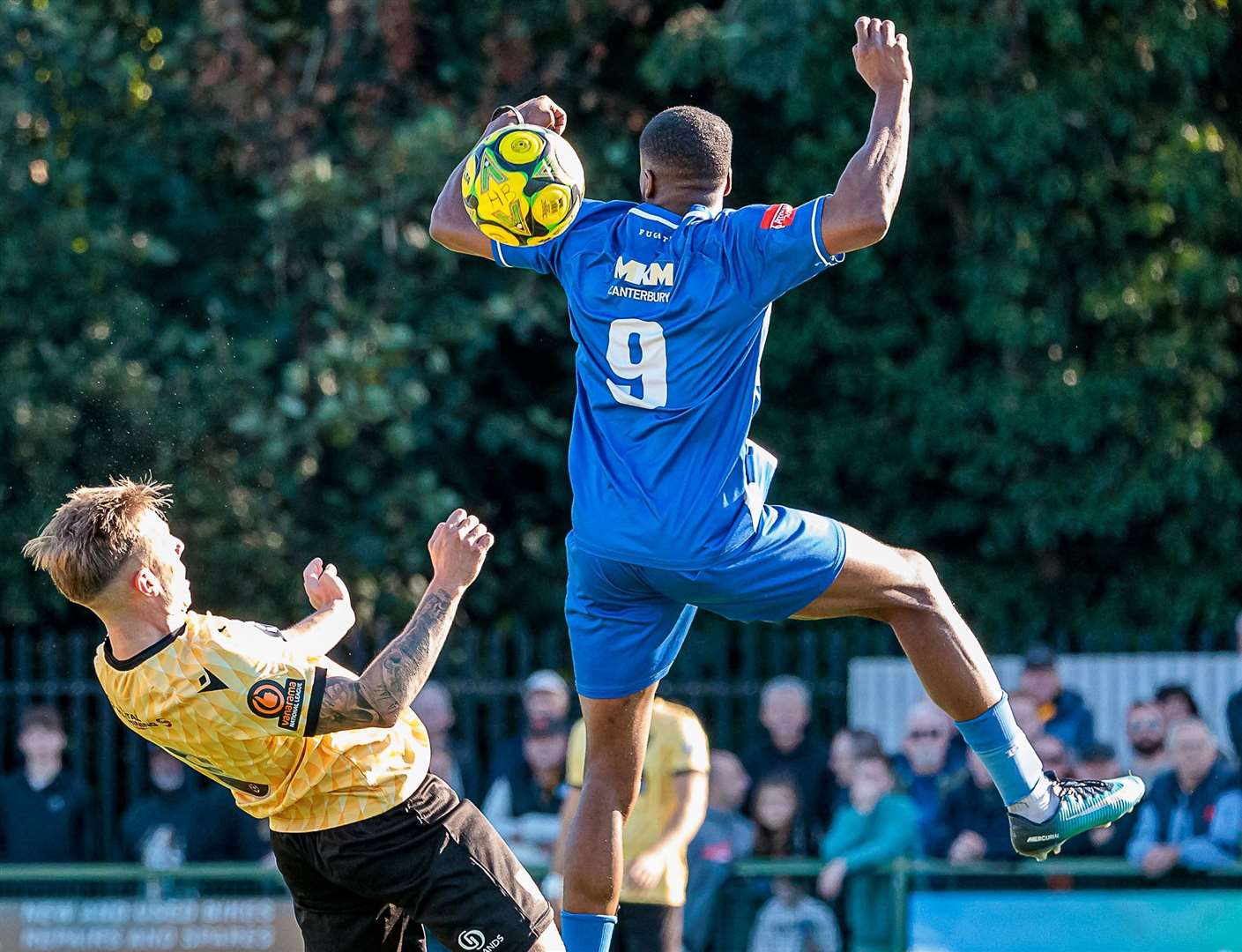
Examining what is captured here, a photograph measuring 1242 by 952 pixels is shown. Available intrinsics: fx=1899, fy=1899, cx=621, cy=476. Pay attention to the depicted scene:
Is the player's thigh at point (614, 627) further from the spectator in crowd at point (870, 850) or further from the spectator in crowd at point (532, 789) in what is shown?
the spectator in crowd at point (532, 789)

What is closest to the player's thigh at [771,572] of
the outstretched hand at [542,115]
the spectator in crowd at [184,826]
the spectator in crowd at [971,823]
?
the outstretched hand at [542,115]

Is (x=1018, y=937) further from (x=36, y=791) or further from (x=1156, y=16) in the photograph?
(x=1156, y=16)

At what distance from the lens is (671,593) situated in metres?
5.40

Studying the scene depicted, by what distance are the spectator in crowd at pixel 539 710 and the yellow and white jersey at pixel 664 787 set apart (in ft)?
4.64

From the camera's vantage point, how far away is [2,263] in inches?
537

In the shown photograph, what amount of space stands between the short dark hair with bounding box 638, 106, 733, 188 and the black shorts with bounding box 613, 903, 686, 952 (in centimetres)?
389

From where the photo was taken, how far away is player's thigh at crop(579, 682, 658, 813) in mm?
5625

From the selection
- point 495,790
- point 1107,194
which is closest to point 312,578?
point 495,790

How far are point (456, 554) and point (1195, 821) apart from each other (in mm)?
5146

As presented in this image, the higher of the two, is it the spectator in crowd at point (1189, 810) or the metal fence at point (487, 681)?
the metal fence at point (487, 681)

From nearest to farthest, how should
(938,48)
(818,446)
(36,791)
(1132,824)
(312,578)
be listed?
(312,578) → (1132,824) → (36,791) → (938,48) → (818,446)

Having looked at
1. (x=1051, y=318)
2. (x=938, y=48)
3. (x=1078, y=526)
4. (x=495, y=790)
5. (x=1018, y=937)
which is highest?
(x=938, y=48)

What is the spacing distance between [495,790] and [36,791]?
9.02ft

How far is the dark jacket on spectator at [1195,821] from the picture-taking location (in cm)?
891
